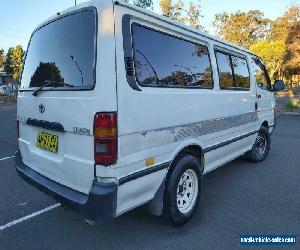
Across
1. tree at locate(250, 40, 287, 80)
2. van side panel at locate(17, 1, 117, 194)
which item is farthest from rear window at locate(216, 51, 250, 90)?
tree at locate(250, 40, 287, 80)

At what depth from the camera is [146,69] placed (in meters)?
3.08

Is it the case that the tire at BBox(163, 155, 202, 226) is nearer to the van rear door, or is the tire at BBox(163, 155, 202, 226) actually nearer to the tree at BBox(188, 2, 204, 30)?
the van rear door

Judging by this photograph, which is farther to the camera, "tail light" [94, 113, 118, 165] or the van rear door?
the van rear door

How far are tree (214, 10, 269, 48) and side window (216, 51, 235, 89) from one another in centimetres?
3716

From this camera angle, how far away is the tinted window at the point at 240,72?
16.3ft

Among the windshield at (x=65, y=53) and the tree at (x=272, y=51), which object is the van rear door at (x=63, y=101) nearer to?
the windshield at (x=65, y=53)

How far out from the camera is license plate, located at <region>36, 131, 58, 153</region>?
3160 millimetres

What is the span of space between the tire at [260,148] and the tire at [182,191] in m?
2.73

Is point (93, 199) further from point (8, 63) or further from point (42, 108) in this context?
point (8, 63)

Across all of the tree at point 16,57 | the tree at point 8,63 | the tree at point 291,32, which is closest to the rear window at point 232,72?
the tree at point 291,32

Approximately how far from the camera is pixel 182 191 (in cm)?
376

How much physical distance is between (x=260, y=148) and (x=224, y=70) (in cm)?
259

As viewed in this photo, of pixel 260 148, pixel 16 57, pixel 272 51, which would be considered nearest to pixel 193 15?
pixel 272 51

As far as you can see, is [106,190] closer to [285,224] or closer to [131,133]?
[131,133]
